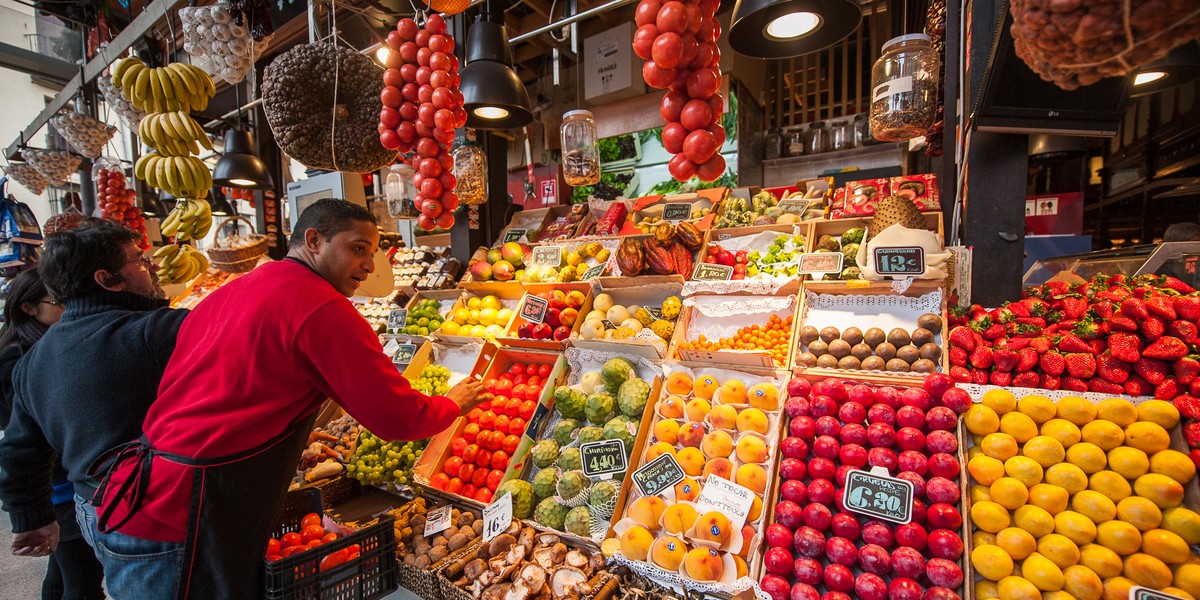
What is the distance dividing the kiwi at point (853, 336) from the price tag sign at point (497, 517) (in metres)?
1.84

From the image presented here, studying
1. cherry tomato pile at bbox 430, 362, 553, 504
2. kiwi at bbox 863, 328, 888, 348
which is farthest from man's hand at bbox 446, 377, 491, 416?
kiwi at bbox 863, 328, 888, 348

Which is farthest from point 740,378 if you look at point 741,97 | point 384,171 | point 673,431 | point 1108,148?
point 384,171

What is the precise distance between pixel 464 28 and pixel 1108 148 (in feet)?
25.9

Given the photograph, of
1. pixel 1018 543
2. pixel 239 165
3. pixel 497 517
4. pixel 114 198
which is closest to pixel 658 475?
pixel 497 517

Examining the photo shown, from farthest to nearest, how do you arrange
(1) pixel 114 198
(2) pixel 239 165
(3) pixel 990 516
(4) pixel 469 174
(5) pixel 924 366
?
(1) pixel 114 198, (2) pixel 239 165, (4) pixel 469 174, (5) pixel 924 366, (3) pixel 990 516

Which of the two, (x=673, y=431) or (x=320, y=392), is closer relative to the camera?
(x=320, y=392)

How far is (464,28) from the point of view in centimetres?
437

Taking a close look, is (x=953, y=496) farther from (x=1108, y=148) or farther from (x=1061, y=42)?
(x=1108, y=148)

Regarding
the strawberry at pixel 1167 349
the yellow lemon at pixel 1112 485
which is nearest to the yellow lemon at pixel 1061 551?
the yellow lemon at pixel 1112 485

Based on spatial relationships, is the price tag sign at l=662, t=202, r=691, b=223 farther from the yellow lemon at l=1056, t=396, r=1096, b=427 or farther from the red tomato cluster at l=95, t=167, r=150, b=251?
the red tomato cluster at l=95, t=167, r=150, b=251

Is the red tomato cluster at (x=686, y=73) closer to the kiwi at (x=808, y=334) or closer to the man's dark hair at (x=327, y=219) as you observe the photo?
the kiwi at (x=808, y=334)

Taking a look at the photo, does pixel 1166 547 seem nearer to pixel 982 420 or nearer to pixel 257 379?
pixel 982 420

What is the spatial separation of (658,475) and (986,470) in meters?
1.20

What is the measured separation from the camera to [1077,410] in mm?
1854
